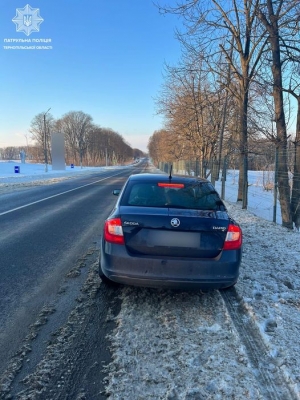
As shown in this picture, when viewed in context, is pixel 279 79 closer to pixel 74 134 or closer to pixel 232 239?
pixel 232 239

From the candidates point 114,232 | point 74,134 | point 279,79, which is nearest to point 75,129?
point 74,134

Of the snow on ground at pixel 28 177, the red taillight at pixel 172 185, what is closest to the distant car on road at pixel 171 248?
the red taillight at pixel 172 185

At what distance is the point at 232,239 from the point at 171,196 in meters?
0.91

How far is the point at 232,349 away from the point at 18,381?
1.72 meters

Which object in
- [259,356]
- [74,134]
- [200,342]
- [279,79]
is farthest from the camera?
[74,134]

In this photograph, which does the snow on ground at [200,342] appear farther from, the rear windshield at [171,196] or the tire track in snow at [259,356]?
the rear windshield at [171,196]

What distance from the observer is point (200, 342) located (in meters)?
2.61

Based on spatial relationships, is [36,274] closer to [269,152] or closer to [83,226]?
[83,226]

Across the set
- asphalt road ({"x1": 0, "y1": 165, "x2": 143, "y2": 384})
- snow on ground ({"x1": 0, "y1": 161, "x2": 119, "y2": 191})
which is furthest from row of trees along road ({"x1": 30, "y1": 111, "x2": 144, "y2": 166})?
asphalt road ({"x1": 0, "y1": 165, "x2": 143, "y2": 384})

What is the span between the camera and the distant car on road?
3.04 meters

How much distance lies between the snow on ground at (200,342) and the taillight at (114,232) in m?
0.77

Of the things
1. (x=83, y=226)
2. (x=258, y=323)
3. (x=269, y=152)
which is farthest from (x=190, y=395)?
(x=269, y=152)

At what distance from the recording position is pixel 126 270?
3.10m

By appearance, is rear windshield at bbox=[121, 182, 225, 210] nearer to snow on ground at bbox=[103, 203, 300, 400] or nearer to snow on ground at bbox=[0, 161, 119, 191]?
snow on ground at bbox=[103, 203, 300, 400]
